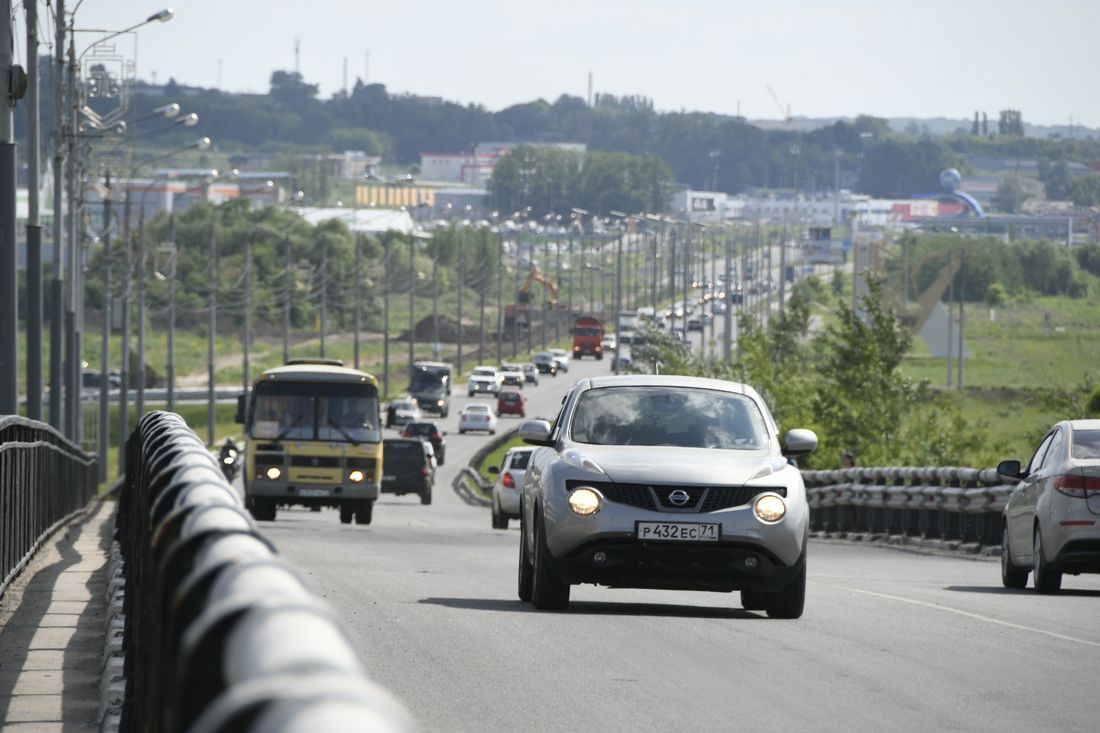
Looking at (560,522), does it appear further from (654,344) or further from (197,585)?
(654,344)

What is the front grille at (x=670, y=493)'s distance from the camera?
1435 centimetres

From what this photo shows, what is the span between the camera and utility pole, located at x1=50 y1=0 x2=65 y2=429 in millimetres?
48281

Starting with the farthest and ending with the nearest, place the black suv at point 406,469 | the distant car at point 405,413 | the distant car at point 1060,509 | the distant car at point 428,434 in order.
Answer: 1. the distant car at point 405,413
2. the distant car at point 428,434
3. the black suv at point 406,469
4. the distant car at point 1060,509

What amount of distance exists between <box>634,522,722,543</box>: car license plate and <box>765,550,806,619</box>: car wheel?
0.86 metres

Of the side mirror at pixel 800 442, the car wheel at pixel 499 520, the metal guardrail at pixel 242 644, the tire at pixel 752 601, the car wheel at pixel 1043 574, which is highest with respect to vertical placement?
the metal guardrail at pixel 242 644

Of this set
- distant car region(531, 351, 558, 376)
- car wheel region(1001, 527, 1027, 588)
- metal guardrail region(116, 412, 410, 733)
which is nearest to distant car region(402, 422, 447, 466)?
distant car region(531, 351, 558, 376)

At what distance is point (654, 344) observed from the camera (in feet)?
292

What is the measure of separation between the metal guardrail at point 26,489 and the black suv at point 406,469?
103ft

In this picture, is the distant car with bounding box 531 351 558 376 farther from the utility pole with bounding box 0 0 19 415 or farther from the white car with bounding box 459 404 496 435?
the utility pole with bounding box 0 0 19 415

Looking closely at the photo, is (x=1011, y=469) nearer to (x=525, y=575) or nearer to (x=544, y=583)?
(x=525, y=575)

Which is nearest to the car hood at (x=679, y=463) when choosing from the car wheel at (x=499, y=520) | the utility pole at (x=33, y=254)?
the utility pole at (x=33, y=254)

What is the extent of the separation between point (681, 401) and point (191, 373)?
436ft

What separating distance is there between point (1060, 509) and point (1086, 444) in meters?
0.90

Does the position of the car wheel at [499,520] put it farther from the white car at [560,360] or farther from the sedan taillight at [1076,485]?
the white car at [560,360]
